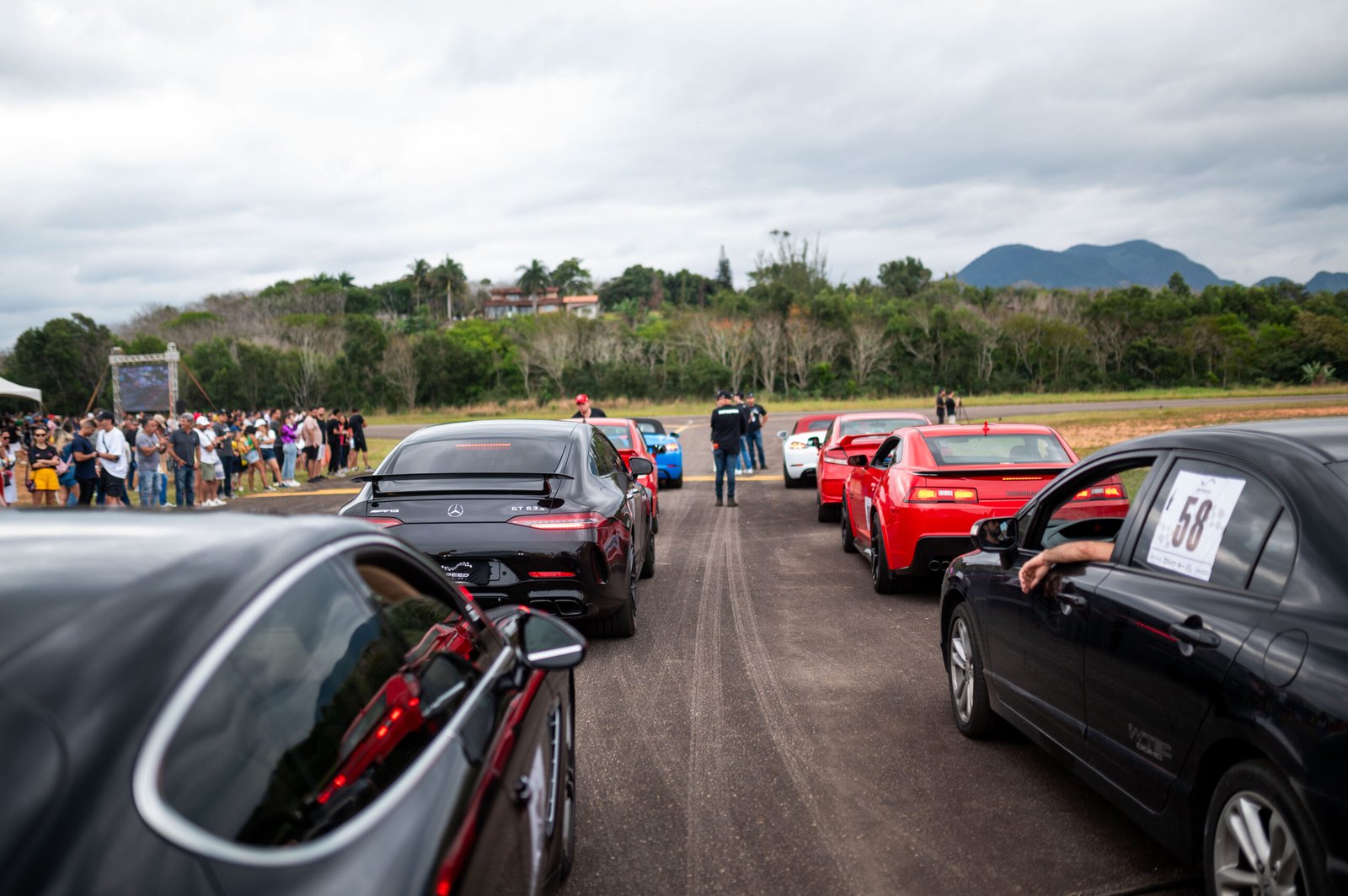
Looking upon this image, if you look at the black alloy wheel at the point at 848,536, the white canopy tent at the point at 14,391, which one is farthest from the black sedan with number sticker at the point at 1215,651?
the white canopy tent at the point at 14,391

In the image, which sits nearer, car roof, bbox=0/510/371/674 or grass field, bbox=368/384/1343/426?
car roof, bbox=0/510/371/674

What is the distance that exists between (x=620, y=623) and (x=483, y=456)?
1656 millimetres

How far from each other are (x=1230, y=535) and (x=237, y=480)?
79.1 feet

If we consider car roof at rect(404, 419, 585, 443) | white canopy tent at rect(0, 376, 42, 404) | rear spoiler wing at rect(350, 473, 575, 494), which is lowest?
rear spoiler wing at rect(350, 473, 575, 494)

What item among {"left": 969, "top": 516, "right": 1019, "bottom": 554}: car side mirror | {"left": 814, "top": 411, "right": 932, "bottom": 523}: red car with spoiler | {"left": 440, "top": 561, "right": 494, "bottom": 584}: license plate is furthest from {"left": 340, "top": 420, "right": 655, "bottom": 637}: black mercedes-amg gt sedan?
{"left": 814, "top": 411, "right": 932, "bottom": 523}: red car with spoiler

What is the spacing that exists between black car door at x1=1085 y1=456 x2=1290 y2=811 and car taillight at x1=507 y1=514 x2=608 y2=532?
3.97 metres

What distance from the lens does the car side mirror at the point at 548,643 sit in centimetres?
302

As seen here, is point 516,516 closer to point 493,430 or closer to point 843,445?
point 493,430

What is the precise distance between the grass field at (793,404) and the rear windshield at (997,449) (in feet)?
170

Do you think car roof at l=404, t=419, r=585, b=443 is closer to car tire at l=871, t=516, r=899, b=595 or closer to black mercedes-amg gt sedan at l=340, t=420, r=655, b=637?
black mercedes-amg gt sedan at l=340, t=420, r=655, b=637

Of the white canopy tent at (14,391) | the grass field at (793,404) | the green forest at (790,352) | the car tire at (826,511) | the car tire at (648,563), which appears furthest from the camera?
the green forest at (790,352)

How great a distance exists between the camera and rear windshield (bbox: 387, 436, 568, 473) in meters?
7.67

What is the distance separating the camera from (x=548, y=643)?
316 cm

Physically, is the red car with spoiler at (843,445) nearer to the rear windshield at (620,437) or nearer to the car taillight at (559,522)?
the rear windshield at (620,437)
